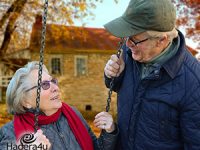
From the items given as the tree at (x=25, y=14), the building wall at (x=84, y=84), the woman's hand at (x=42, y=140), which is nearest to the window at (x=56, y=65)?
the building wall at (x=84, y=84)

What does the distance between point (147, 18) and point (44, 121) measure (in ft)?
3.26

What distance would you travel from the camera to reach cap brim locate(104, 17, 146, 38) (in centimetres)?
209

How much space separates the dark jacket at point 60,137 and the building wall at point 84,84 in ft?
74.3

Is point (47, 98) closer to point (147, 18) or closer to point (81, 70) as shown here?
point (147, 18)

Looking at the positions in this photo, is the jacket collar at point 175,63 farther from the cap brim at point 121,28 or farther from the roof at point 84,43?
the roof at point 84,43

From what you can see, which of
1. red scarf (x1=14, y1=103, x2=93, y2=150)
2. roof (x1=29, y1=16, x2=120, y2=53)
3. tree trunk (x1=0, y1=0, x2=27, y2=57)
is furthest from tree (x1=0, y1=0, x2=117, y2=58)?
red scarf (x1=14, y1=103, x2=93, y2=150)

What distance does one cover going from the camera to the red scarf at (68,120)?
2447 mm

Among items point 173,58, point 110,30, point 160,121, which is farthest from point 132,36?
point 160,121

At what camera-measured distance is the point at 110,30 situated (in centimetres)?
214

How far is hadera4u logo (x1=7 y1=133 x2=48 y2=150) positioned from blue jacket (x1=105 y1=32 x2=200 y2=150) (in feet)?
1.81

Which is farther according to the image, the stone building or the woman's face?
the stone building

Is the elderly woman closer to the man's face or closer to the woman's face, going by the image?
the woman's face

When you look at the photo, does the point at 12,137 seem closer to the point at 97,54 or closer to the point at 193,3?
the point at 193,3

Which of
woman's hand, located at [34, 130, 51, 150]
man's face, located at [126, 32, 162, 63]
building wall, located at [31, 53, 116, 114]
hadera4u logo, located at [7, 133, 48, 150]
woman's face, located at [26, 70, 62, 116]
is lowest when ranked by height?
building wall, located at [31, 53, 116, 114]
